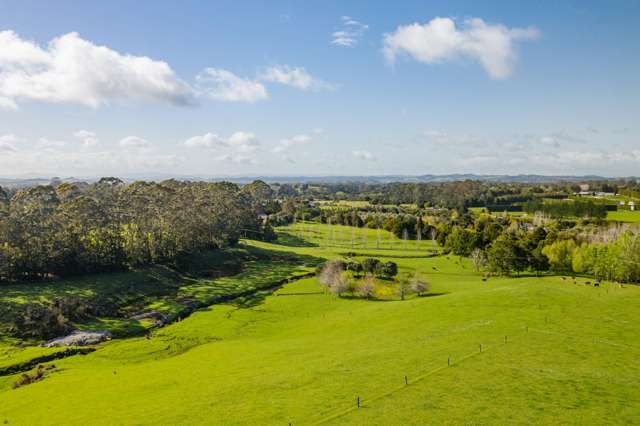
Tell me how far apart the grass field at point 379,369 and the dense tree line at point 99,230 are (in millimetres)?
34135

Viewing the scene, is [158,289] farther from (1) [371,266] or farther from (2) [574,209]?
(2) [574,209]

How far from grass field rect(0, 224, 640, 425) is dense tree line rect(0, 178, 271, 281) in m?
34.1

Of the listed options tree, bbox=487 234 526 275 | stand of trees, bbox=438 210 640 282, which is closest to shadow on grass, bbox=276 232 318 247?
stand of trees, bbox=438 210 640 282

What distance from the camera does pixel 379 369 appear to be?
3416cm

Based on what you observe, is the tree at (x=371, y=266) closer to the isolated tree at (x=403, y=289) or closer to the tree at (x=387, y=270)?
the tree at (x=387, y=270)

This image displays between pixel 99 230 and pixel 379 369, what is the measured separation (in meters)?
75.2

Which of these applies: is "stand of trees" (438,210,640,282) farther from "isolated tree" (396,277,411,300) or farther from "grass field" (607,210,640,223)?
"grass field" (607,210,640,223)

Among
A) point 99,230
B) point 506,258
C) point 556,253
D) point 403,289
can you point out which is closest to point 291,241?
point 99,230

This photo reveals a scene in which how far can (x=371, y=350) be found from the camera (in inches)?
1591

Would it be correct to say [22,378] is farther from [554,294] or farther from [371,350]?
[554,294]

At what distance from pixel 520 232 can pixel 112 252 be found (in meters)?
107

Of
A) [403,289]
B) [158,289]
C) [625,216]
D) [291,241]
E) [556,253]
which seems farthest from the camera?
[625,216]

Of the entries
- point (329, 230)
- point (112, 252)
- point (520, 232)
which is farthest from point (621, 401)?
point (329, 230)

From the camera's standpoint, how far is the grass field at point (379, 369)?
27.5 meters
